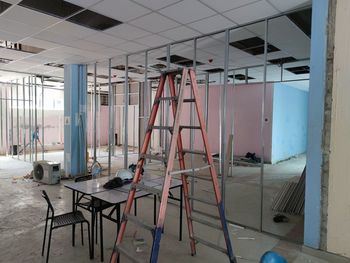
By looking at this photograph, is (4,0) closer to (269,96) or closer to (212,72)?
(212,72)

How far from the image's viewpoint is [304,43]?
188 inches

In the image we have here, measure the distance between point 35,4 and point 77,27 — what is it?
0.78 m

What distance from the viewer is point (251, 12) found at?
3377 millimetres

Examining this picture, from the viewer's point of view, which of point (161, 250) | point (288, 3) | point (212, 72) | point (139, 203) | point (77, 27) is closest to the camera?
point (161, 250)

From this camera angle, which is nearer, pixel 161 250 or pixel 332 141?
pixel 332 141

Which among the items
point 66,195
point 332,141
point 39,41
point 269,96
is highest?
point 39,41

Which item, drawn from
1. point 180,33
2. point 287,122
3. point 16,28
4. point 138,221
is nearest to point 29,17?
point 16,28

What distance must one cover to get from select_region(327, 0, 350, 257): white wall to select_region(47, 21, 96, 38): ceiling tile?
3.49 metres

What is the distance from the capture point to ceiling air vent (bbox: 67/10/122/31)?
3.56 meters

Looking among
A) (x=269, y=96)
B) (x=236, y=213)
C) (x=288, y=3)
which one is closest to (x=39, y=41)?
(x=288, y=3)

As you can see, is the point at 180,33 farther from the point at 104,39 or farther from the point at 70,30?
the point at 70,30

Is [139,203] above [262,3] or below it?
below

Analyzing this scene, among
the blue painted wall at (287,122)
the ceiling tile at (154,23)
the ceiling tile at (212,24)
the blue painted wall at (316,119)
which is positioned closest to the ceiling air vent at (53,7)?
the ceiling tile at (154,23)

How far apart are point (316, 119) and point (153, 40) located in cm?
311
